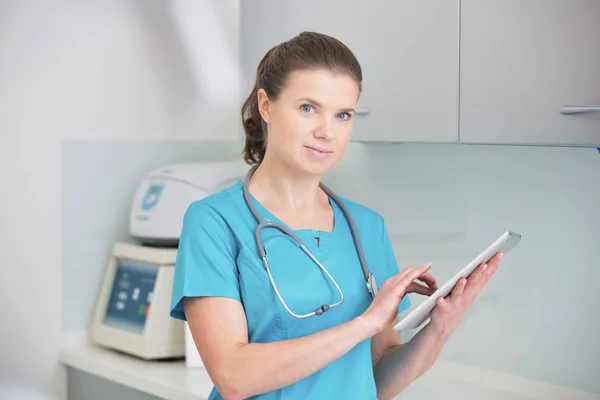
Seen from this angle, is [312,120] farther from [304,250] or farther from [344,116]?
[304,250]

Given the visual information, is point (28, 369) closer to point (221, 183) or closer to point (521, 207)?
point (221, 183)

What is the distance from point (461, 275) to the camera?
4.75 ft

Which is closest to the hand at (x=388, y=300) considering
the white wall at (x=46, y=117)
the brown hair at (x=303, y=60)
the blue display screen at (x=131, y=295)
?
the brown hair at (x=303, y=60)

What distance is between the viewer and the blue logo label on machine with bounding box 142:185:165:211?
8.57 ft

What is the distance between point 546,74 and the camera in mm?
1622

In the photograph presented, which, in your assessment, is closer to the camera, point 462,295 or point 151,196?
point 462,295

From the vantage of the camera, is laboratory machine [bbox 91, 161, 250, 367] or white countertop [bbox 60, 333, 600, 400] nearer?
white countertop [bbox 60, 333, 600, 400]

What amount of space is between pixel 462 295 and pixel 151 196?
131 centimetres

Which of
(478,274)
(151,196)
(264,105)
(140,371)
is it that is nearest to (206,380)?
(140,371)

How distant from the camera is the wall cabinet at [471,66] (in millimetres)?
1576

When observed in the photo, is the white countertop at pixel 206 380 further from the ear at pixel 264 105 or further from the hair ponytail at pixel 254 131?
the ear at pixel 264 105

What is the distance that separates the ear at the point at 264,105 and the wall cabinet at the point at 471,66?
39 centimetres

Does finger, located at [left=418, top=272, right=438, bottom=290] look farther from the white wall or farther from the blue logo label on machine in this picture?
the white wall

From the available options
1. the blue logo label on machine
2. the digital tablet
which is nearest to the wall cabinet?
the digital tablet
